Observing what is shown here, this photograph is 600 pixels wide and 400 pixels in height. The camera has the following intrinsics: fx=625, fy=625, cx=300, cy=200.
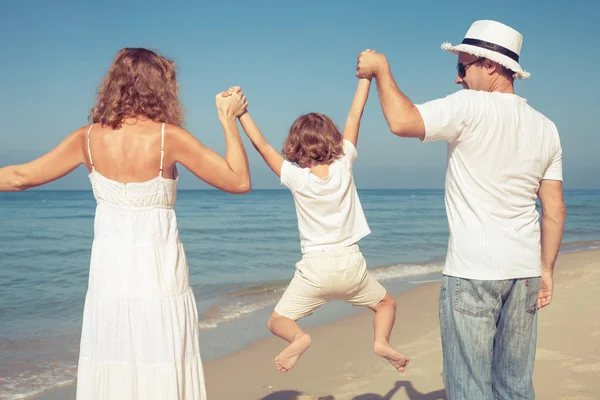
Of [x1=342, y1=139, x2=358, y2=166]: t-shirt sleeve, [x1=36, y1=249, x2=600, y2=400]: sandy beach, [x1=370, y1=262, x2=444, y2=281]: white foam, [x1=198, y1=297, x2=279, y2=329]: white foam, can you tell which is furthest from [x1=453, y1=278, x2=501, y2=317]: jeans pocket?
[x1=370, y1=262, x2=444, y2=281]: white foam

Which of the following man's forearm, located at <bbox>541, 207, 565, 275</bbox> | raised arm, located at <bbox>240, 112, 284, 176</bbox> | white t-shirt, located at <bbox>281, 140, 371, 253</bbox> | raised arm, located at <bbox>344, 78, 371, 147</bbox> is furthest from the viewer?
raised arm, located at <bbox>344, 78, 371, 147</bbox>

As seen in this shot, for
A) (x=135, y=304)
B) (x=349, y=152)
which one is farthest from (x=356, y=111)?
(x=135, y=304)

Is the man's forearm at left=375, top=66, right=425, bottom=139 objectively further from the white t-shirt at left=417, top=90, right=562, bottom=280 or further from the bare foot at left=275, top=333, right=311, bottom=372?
the bare foot at left=275, top=333, right=311, bottom=372

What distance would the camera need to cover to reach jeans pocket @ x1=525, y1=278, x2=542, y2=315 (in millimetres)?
2727

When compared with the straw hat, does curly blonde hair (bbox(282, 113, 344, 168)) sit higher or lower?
lower

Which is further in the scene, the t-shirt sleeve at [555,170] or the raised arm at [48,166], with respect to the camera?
the t-shirt sleeve at [555,170]

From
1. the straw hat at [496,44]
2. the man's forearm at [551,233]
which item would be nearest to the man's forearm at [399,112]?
the straw hat at [496,44]

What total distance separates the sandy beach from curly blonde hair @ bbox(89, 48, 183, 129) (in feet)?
10.7

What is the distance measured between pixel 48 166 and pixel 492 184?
1.94 m

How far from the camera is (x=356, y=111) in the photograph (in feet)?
12.4

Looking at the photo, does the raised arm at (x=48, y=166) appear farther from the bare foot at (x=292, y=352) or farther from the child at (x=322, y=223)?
the bare foot at (x=292, y=352)

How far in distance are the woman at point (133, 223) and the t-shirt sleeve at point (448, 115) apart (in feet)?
2.64

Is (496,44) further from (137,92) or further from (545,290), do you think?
(137,92)

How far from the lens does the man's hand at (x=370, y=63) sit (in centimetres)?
253
